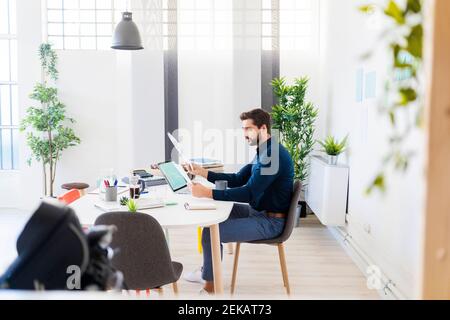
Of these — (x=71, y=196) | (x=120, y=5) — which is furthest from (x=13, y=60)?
(x=71, y=196)

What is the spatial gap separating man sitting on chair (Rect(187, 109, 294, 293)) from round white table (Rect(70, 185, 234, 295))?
0.16m

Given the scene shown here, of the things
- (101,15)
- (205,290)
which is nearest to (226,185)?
(205,290)

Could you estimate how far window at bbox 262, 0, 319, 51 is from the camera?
19.3ft

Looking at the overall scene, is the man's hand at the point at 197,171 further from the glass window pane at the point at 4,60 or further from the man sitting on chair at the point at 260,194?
the glass window pane at the point at 4,60

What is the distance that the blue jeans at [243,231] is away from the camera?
3.15 m

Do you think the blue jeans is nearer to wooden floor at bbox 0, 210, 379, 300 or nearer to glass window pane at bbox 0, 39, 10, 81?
wooden floor at bbox 0, 210, 379, 300

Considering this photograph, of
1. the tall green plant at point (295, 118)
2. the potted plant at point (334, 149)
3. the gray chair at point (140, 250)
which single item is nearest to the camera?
the gray chair at point (140, 250)

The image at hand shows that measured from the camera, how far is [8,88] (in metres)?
6.36

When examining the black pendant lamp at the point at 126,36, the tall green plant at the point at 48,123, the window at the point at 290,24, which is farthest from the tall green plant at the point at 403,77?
the tall green plant at the point at 48,123

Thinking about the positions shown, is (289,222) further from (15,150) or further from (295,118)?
(15,150)

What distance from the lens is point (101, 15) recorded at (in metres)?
6.12
